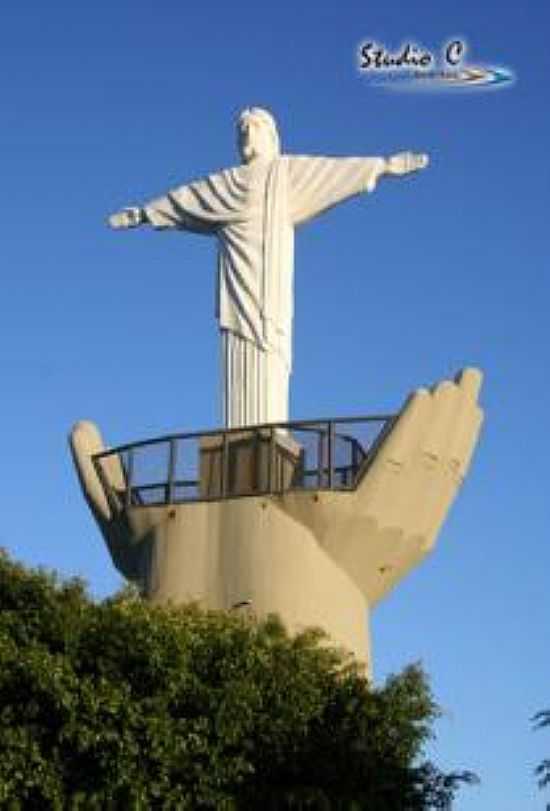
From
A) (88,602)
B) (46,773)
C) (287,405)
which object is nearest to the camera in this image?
(46,773)

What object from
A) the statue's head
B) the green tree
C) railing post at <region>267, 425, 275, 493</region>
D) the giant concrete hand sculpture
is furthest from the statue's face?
the green tree

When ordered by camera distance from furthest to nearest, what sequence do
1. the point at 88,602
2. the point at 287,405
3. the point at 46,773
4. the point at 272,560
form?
the point at 287,405 → the point at 272,560 → the point at 88,602 → the point at 46,773

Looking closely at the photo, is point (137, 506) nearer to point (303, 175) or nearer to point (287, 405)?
point (287, 405)

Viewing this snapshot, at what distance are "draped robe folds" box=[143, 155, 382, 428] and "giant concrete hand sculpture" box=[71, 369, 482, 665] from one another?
7.05ft

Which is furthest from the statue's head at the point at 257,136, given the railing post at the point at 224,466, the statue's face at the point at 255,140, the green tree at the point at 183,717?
the green tree at the point at 183,717

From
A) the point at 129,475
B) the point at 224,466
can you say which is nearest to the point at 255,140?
the point at 224,466

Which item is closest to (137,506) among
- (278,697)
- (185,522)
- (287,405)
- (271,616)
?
(185,522)

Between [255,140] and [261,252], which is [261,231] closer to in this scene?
[261,252]

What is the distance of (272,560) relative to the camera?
26.5 meters

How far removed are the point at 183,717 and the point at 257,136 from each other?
40.3 feet

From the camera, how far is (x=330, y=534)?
26828mm

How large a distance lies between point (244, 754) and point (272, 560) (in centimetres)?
563

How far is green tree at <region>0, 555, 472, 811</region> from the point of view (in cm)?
2088

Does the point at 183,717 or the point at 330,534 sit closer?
the point at 183,717
